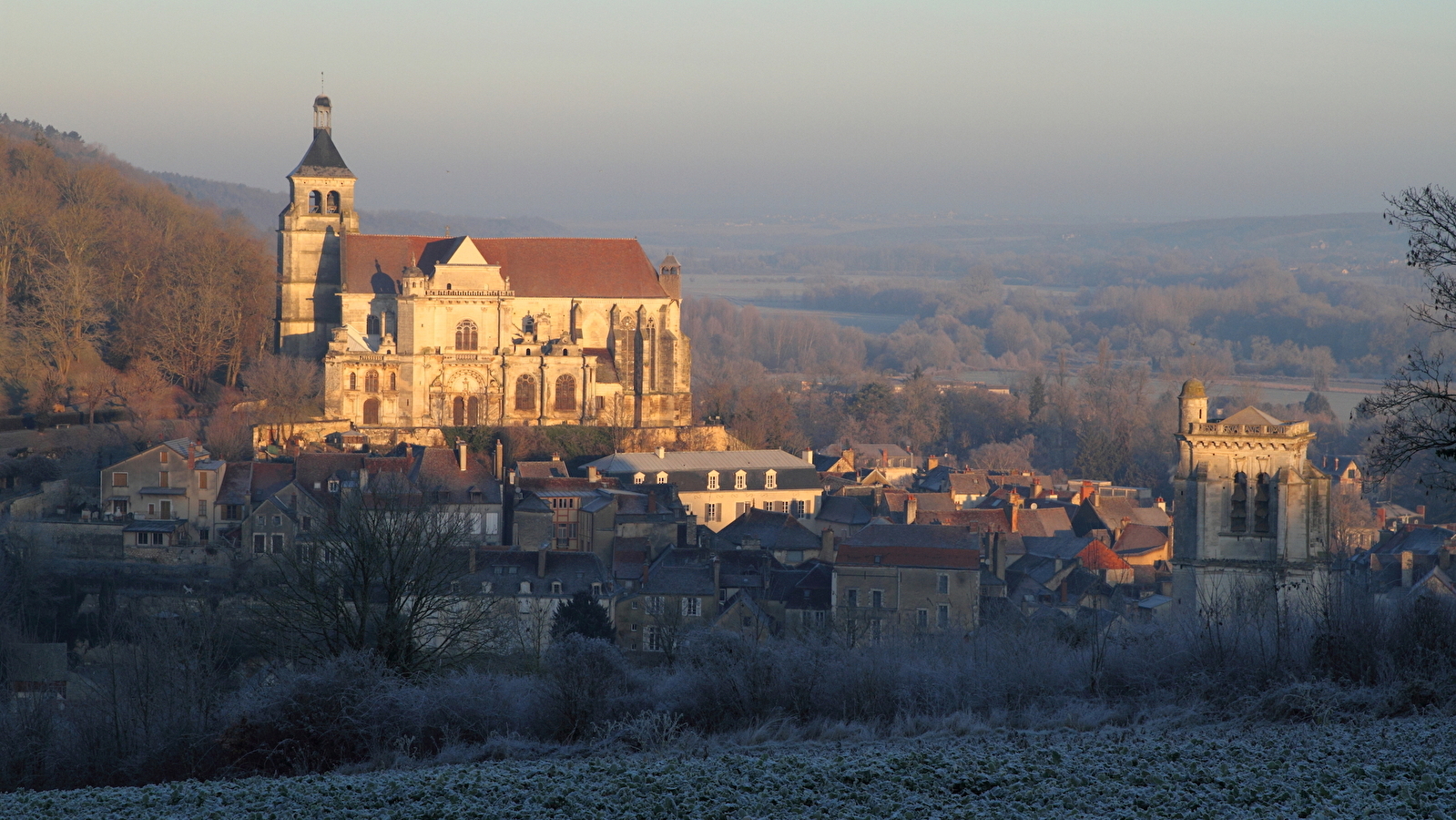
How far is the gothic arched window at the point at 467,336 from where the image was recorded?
5319cm

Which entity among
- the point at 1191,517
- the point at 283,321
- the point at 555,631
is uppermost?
the point at 283,321

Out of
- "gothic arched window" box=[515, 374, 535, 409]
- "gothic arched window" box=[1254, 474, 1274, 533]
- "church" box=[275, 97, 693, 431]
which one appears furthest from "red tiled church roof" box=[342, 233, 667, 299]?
"gothic arched window" box=[1254, 474, 1274, 533]

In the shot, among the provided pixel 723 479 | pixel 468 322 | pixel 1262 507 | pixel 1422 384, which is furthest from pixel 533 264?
pixel 1422 384

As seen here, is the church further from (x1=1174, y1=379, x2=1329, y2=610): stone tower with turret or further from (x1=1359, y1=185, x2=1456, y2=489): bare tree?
(x1=1359, y1=185, x2=1456, y2=489): bare tree

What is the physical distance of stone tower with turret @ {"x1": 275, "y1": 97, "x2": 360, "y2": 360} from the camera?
55.2 meters

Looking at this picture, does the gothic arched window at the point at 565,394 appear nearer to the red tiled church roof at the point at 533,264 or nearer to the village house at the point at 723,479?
the village house at the point at 723,479

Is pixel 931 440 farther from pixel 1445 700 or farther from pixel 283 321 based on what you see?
pixel 1445 700

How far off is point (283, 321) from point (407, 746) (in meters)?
41.9

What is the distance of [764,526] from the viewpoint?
45.0 meters

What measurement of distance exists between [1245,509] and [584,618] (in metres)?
12.7

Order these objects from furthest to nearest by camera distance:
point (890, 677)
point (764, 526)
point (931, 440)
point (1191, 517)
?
1. point (931, 440)
2. point (764, 526)
3. point (1191, 517)
4. point (890, 677)

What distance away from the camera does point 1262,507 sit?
2492cm

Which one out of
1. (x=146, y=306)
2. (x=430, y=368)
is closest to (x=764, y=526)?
(x=430, y=368)

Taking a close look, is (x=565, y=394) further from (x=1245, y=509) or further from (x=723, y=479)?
(x=1245, y=509)
